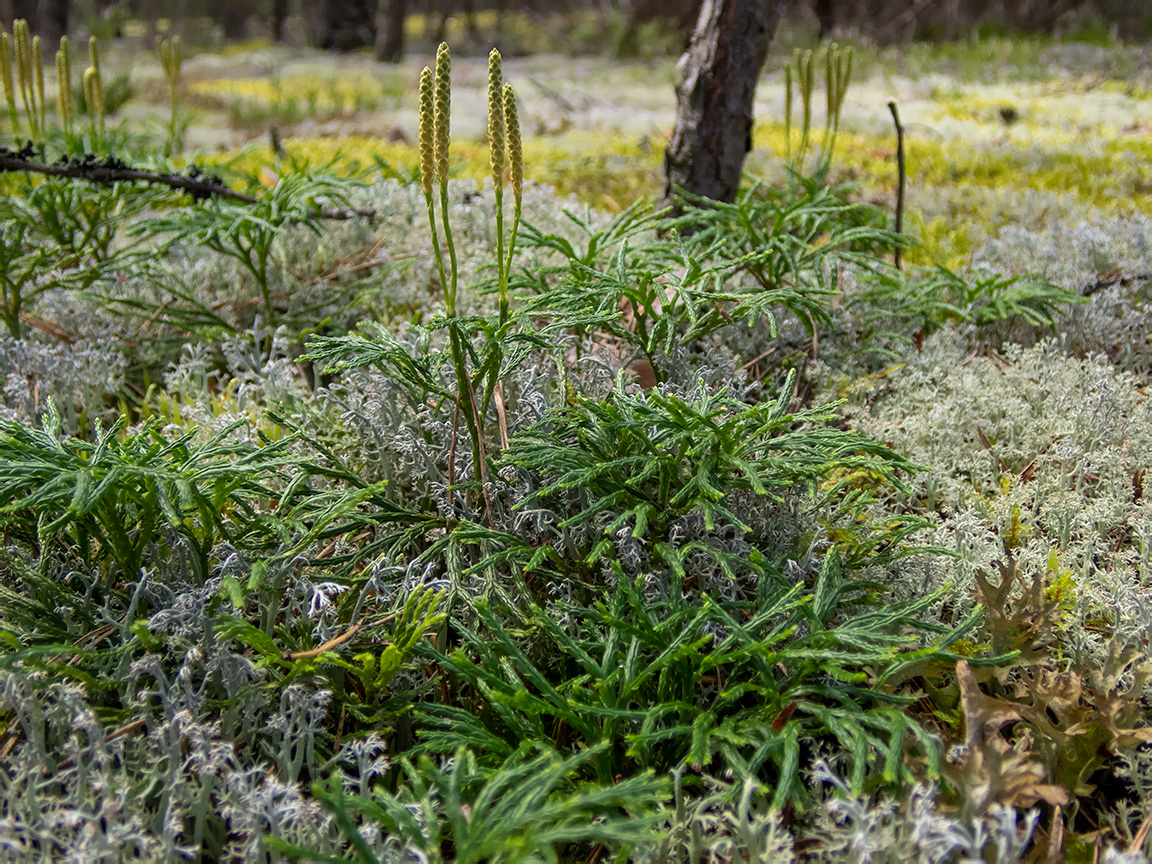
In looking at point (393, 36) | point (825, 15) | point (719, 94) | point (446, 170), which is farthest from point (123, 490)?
point (825, 15)

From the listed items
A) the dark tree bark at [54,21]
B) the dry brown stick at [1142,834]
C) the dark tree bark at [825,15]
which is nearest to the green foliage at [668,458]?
the dry brown stick at [1142,834]

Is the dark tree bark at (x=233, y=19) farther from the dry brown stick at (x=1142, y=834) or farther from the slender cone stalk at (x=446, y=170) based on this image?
the dry brown stick at (x=1142, y=834)

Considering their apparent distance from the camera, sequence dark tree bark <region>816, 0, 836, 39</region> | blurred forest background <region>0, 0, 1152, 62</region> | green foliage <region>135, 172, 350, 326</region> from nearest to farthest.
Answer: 1. green foliage <region>135, 172, 350, 326</region>
2. blurred forest background <region>0, 0, 1152, 62</region>
3. dark tree bark <region>816, 0, 836, 39</region>

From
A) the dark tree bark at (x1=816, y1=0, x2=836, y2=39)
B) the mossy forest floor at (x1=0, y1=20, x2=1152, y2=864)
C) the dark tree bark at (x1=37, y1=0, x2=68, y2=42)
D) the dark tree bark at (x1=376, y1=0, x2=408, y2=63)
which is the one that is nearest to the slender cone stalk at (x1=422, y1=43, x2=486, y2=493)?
the mossy forest floor at (x1=0, y1=20, x2=1152, y2=864)

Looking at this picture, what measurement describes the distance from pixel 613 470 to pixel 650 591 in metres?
0.28

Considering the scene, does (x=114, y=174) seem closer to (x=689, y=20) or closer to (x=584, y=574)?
(x=584, y=574)

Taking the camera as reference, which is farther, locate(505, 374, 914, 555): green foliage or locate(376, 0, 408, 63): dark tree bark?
locate(376, 0, 408, 63): dark tree bark

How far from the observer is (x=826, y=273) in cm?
319

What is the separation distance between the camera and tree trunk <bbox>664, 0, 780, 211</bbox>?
3.46m

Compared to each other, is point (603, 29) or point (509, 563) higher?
point (603, 29)

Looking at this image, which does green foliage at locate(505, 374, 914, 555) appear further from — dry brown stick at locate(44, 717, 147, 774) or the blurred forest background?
the blurred forest background

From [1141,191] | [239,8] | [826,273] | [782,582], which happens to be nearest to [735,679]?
[782,582]

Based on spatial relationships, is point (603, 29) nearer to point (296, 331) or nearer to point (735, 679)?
point (296, 331)

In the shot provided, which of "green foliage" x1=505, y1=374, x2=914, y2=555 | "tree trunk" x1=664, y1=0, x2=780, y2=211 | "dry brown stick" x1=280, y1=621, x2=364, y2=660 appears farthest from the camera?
"tree trunk" x1=664, y1=0, x2=780, y2=211
